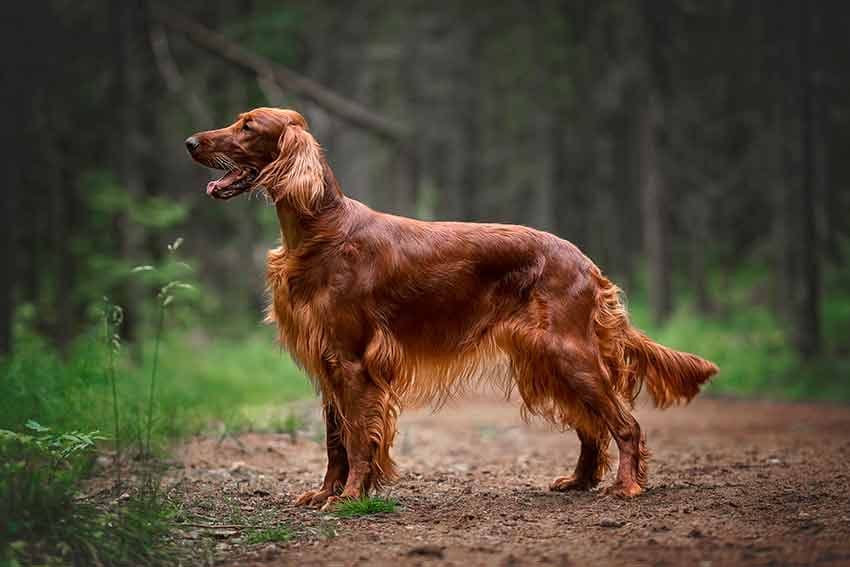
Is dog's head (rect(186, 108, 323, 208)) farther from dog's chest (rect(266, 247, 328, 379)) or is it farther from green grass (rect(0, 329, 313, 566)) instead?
green grass (rect(0, 329, 313, 566))

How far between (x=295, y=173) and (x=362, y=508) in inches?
73.8

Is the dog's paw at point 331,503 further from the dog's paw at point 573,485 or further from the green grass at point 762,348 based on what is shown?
the green grass at point 762,348

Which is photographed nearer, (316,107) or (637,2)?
(316,107)

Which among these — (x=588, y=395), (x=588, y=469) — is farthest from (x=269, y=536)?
(x=588, y=469)

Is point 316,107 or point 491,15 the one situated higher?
point 491,15

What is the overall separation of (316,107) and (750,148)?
10.6 m

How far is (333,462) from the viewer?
214 inches

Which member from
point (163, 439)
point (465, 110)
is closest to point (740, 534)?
point (163, 439)

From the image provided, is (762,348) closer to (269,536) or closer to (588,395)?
(588,395)

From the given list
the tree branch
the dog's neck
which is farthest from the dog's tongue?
the tree branch

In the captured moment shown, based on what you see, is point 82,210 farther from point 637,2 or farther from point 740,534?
point 740,534

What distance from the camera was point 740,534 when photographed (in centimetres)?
414

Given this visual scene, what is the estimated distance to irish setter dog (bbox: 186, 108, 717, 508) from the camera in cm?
520

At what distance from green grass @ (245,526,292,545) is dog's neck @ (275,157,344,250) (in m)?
1.62
